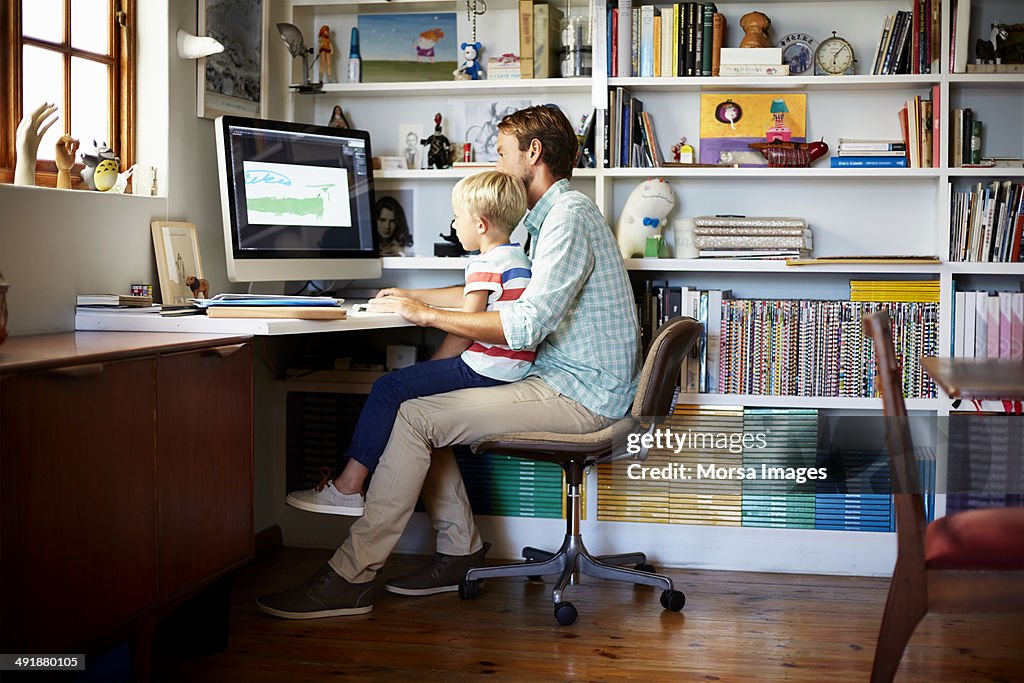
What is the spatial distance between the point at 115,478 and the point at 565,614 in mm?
1278

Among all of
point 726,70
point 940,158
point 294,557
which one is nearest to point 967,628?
point 940,158

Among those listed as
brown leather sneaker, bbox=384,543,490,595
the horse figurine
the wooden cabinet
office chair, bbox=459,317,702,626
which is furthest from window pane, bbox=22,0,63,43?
the horse figurine

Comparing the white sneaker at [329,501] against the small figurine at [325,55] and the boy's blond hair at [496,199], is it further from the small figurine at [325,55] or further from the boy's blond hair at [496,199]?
the small figurine at [325,55]

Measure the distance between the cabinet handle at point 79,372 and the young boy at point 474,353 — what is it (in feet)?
3.21

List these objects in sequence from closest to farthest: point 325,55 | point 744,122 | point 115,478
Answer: point 115,478, point 744,122, point 325,55

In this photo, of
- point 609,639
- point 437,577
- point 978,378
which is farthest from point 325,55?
point 978,378

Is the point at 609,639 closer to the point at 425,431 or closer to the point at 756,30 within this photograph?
the point at 425,431

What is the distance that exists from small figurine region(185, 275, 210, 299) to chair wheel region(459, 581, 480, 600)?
1085mm

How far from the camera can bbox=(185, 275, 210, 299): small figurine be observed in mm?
3020

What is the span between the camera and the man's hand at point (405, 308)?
2.83 m

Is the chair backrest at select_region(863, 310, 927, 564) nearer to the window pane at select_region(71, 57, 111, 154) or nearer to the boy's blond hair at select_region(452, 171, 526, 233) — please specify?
the boy's blond hair at select_region(452, 171, 526, 233)

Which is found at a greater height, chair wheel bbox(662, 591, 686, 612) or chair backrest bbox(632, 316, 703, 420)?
chair backrest bbox(632, 316, 703, 420)

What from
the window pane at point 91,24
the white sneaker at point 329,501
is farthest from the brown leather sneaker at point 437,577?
the window pane at point 91,24

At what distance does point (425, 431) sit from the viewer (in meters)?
2.86
